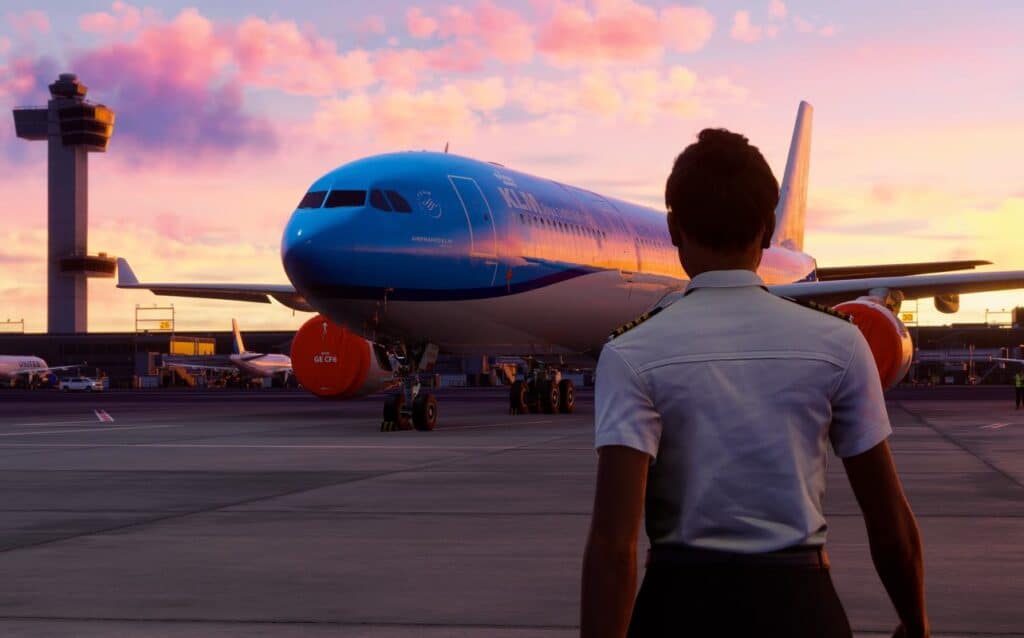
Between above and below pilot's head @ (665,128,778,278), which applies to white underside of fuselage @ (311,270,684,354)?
above

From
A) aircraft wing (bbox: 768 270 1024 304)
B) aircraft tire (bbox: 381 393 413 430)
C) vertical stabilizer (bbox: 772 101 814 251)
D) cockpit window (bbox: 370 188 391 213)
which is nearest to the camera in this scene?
cockpit window (bbox: 370 188 391 213)

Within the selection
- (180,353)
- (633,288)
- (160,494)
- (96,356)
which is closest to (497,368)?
(180,353)

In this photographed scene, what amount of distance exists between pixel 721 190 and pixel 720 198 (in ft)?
0.05

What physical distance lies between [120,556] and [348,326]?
12860mm

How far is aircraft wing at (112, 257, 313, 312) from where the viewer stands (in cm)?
2778

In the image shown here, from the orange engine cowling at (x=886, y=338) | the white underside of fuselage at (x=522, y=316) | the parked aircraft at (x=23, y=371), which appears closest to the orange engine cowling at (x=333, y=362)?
the white underside of fuselage at (x=522, y=316)

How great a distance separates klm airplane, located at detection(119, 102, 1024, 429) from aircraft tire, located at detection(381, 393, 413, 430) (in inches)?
0.9

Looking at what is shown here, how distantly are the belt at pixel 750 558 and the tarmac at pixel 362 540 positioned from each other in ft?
11.1

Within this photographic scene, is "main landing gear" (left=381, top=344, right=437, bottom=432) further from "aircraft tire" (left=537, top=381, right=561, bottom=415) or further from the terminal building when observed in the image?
the terminal building

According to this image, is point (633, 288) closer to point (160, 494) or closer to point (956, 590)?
point (160, 494)

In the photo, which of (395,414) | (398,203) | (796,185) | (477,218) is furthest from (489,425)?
(796,185)

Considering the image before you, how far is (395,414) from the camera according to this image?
21078mm

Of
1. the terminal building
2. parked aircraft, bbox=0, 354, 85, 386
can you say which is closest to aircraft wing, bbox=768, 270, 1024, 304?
parked aircraft, bbox=0, 354, 85, 386

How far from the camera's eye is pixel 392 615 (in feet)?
20.5
